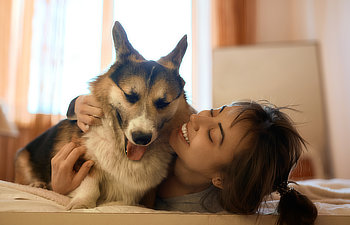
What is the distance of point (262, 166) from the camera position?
0.91 m

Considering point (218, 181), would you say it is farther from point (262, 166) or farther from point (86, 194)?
point (86, 194)

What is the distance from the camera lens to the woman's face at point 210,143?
962 millimetres

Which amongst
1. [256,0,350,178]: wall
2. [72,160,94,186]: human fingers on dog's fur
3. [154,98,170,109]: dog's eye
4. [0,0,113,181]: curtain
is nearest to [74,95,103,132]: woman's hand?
[72,160,94,186]: human fingers on dog's fur

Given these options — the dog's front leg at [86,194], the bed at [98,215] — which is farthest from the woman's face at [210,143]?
the dog's front leg at [86,194]

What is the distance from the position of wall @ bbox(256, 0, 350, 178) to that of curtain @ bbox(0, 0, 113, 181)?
7.11 ft

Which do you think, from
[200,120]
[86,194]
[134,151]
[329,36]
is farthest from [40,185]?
[329,36]

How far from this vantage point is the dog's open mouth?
0.97m

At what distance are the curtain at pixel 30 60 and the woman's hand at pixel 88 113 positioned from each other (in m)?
2.22

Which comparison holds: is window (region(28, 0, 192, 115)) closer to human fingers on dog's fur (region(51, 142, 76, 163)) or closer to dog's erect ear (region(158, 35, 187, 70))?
dog's erect ear (region(158, 35, 187, 70))

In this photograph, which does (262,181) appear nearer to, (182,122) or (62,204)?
(182,122)

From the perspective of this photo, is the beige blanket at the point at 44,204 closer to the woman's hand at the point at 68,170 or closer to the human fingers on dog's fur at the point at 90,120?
the woman's hand at the point at 68,170

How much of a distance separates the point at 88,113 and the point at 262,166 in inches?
26.7

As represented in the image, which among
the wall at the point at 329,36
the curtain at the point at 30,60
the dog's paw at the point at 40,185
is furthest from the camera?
the curtain at the point at 30,60

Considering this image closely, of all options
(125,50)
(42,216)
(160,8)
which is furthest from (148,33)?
(42,216)
